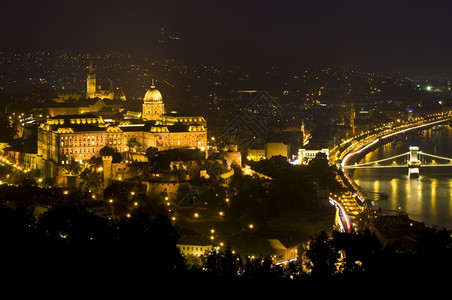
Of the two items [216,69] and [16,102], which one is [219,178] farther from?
[216,69]

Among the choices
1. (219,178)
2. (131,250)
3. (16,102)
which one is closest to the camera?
(131,250)

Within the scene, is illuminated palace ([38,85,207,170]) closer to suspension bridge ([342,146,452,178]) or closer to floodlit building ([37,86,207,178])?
floodlit building ([37,86,207,178])

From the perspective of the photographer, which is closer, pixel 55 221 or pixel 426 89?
pixel 55 221

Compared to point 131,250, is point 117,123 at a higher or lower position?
higher

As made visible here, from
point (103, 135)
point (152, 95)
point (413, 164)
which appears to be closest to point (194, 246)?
point (103, 135)

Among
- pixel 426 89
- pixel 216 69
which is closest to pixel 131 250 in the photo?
pixel 216 69

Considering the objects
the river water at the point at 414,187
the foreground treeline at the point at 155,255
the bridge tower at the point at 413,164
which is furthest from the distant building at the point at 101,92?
the foreground treeline at the point at 155,255

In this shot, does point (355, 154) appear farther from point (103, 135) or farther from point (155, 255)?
point (155, 255)

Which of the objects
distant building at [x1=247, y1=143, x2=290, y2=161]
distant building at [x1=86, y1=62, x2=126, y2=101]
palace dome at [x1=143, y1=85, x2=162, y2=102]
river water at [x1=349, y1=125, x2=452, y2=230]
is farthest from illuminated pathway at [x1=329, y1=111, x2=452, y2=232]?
distant building at [x1=86, y1=62, x2=126, y2=101]
